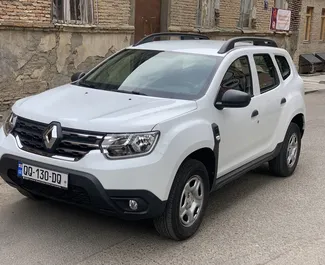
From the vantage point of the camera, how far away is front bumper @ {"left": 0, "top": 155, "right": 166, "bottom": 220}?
11.4 ft

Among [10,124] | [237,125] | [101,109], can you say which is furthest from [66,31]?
[101,109]

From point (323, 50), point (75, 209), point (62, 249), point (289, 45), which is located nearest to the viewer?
point (62, 249)

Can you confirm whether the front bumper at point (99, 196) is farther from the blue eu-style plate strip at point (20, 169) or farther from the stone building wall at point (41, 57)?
the stone building wall at point (41, 57)

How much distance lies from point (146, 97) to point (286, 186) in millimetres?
2340

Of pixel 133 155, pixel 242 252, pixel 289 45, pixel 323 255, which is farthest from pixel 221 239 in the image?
pixel 289 45

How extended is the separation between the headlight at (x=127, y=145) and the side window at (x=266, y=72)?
6.96ft

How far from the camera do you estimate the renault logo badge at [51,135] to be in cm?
362

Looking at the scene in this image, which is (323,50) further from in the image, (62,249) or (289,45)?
(62,249)

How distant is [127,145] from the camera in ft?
11.6

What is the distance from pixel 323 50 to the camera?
950 inches

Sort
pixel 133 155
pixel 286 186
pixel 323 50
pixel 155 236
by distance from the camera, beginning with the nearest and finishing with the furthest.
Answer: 1. pixel 133 155
2. pixel 155 236
3. pixel 286 186
4. pixel 323 50

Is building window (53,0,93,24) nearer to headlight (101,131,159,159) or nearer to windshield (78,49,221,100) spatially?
windshield (78,49,221,100)

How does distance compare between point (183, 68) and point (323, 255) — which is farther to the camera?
point (183, 68)

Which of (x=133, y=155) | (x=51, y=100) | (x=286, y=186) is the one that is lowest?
(x=286, y=186)
